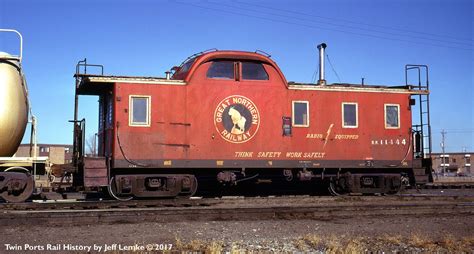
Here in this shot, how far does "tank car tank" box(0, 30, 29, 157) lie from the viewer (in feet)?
43.3

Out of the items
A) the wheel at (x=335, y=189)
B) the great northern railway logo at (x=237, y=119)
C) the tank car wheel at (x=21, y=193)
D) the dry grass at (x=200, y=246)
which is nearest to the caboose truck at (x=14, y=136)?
the tank car wheel at (x=21, y=193)

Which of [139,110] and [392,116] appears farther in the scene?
[392,116]

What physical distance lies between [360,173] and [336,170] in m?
0.86

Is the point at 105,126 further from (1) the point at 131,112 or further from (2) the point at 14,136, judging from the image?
(2) the point at 14,136

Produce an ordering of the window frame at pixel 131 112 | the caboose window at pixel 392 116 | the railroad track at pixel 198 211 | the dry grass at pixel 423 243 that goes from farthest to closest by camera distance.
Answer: the caboose window at pixel 392 116
the window frame at pixel 131 112
the railroad track at pixel 198 211
the dry grass at pixel 423 243

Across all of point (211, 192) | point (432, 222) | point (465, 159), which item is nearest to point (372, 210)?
point (432, 222)

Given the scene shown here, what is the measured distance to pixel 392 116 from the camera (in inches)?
655

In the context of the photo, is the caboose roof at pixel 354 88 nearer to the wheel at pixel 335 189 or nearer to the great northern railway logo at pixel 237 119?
the great northern railway logo at pixel 237 119

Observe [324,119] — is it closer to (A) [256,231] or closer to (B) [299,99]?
(B) [299,99]

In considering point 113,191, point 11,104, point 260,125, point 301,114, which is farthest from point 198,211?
point 11,104

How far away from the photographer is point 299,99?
15.5m

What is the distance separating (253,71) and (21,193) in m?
7.73

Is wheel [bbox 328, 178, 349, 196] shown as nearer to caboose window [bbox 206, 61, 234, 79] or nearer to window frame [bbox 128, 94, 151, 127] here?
caboose window [bbox 206, 61, 234, 79]

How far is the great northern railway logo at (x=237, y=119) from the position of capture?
14695 mm
